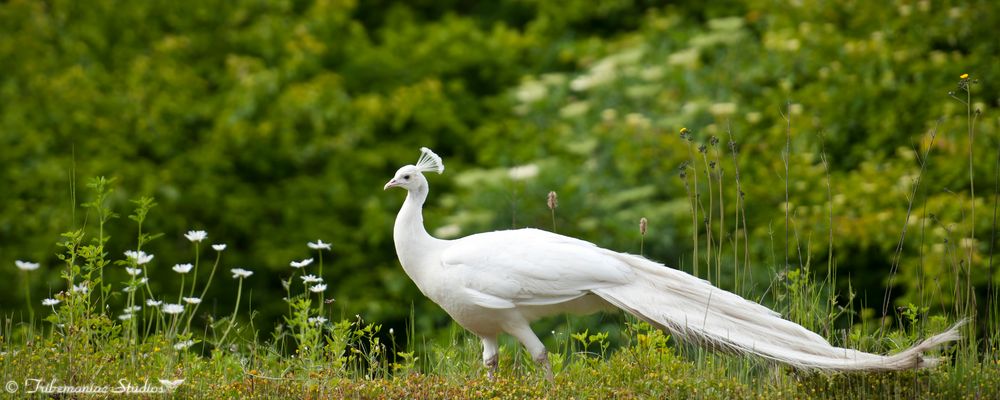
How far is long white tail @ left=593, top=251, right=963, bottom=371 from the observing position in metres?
4.63

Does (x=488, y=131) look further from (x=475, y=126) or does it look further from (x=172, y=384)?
(x=172, y=384)

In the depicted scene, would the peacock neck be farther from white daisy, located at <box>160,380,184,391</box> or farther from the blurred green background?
the blurred green background

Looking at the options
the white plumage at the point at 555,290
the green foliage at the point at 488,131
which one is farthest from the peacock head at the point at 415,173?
the green foliage at the point at 488,131

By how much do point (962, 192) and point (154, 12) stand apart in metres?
9.08

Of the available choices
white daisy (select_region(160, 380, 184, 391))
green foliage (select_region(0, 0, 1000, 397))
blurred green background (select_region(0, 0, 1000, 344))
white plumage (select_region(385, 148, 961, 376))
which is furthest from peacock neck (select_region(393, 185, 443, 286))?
blurred green background (select_region(0, 0, 1000, 344))

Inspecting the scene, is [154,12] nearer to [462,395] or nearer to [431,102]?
[431,102]

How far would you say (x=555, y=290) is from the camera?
5113mm

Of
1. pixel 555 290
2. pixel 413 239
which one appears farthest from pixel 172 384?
pixel 555 290

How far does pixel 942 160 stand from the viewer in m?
9.83

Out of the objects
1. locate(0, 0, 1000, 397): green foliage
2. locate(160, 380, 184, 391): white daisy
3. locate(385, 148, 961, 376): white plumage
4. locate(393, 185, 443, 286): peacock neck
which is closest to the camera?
locate(160, 380, 184, 391): white daisy

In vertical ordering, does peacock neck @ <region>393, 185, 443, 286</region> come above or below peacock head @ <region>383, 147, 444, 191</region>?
below

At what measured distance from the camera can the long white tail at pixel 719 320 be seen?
4633mm

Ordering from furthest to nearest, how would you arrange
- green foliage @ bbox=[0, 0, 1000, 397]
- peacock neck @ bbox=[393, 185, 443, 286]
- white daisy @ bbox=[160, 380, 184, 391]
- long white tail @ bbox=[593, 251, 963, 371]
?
green foliage @ bbox=[0, 0, 1000, 397], peacock neck @ bbox=[393, 185, 443, 286], long white tail @ bbox=[593, 251, 963, 371], white daisy @ bbox=[160, 380, 184, 391]

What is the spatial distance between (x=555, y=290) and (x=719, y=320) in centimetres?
73
